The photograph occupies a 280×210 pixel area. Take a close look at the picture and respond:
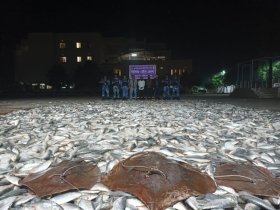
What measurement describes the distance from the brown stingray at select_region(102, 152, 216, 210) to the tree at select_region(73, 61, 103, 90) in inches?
1905

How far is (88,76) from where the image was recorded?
50562 millimetres

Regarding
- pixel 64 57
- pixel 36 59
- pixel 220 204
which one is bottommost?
pixel 220 204

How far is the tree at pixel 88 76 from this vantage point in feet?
166

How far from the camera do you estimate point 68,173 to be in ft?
11.0

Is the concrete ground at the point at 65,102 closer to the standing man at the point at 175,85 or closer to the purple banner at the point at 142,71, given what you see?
the standing man at the point at 175,85

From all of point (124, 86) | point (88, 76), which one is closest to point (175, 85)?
point (124, 86)

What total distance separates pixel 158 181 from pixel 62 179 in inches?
45.5

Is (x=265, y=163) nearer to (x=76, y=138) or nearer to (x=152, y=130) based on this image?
(x=152, y=130)

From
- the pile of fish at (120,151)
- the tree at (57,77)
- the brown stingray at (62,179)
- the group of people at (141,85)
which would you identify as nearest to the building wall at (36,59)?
the tree at (57,77)

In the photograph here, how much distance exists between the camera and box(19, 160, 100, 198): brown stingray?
9.59 feet

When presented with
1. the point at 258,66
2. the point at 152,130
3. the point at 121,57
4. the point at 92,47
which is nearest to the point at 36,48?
the point at 92,47

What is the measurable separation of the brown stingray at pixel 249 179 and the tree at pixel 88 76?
159 feet

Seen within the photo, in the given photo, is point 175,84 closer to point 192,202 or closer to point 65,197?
point 192,202

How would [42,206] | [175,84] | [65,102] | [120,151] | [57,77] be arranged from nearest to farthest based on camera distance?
1. [42,206]
2. [120,151]
3. [65,102]
4. [175,84]
5. [57,77]
